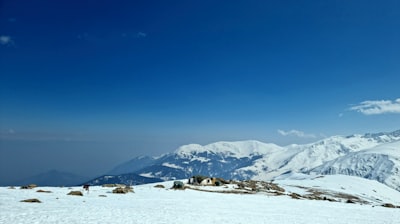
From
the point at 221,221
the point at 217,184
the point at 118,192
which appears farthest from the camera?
the point at 217,184

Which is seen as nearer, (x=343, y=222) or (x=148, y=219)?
(x=148, y=219)

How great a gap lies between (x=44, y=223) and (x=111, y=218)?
5.22 m

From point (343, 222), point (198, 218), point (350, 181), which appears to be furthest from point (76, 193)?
point (350, 181)

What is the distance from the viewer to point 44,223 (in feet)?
65.0

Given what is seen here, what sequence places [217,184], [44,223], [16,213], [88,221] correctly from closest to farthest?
[44,223] → [88,221] → [16,213] → [217,184]

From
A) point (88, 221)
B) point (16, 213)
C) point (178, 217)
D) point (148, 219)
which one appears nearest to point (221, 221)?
point (178, 217)

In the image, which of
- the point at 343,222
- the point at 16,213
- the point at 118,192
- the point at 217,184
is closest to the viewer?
the point at 16,213

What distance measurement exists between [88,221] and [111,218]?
2571 mm

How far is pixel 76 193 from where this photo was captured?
135 feet

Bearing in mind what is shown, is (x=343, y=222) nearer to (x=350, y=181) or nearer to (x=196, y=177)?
(x=196, y=177)

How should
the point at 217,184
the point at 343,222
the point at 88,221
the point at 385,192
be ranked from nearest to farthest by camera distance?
the point at 88,221
the point at 343,222
the point at 217,184
the point at 385,192

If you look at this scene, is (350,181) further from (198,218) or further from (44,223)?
(44,223)

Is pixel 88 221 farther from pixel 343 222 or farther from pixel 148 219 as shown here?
pixel 343 222

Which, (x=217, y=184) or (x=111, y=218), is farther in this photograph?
(x=217, y=184)
